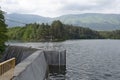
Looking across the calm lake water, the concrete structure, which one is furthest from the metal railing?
the calm lake water

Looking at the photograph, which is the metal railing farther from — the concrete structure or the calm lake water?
the calm lake water

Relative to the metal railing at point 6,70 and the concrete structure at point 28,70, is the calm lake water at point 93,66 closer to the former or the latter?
the concrete structure at point 28,70

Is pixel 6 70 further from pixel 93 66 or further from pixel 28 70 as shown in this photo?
pixel 93 66

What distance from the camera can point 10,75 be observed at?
19.4 metres

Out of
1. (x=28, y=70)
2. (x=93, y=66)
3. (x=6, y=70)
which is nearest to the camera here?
(x=6, y=70)

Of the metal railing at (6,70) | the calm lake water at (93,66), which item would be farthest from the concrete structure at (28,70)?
the calm lake water at (93,66)

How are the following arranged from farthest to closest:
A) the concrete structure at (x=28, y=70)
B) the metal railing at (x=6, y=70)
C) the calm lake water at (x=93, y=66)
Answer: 1. the calm lake water at (x=93, y=66)
2. the concrete structure at (x=28, y=70)
3. the metal railing at (x=6, y=70)

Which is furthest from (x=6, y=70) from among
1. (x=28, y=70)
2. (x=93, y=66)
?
(x=93, y=66)

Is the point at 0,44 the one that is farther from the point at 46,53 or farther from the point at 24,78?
the point at 24,78

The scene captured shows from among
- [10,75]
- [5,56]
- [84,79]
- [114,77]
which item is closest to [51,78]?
[84,79]

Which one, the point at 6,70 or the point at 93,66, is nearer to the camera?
the point at 6,70

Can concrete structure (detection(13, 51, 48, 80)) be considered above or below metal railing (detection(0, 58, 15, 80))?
below

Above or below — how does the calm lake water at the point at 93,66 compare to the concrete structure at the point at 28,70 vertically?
below

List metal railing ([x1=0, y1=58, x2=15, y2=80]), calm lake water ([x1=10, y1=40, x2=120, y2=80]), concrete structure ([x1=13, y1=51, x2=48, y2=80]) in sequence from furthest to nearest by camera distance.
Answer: calm lake water ([x1=10, y1=40, x2=120, y2=80]) < concrete structure ([x1=13, y1=51, x2=48, y2=80]) < metal railing ([x1=0, y1=58, x2=15, y2=80])
